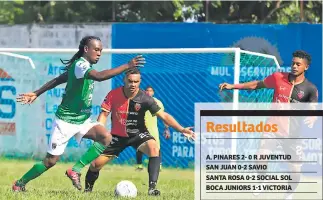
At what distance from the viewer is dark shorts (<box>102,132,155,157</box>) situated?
34.1 ft

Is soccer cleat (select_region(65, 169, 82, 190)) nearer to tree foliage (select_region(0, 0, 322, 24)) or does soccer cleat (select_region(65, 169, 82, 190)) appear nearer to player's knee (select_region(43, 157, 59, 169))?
player's knee (select_region(43, 157, 59, 169))

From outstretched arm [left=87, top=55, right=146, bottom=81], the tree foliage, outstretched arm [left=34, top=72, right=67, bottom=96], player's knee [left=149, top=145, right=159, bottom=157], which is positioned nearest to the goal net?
the tree foliage

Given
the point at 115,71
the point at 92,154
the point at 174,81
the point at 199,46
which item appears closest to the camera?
the point at 115,71

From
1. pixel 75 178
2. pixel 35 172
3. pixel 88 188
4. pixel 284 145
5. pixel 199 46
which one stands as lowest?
pixel 88 188

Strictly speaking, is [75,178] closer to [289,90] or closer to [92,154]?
[92,154]

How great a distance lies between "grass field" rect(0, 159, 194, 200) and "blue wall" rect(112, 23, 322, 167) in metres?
1.23

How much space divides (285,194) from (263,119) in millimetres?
824

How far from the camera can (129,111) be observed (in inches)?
416

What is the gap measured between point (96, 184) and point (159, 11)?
884cm

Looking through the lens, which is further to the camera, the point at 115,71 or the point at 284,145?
the point at 115,71

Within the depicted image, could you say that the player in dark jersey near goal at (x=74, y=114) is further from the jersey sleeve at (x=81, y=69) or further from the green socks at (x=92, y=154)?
the green socks at (x=92, y=154)

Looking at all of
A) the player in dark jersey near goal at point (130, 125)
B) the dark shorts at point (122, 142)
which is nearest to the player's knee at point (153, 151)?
the player in dark jersey near goal at point (130, 125)

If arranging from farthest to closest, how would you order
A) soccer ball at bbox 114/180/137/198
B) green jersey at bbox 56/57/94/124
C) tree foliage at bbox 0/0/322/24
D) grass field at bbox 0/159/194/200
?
tree foliage at bbox 0/0/322/24 → green jersey at bbox 56/57/94/124 → soccer ball at bbox 114/180/137/198 → grass field at bbox 0/159/194/200

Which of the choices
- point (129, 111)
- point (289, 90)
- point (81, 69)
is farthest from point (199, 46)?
point (81, 69)
